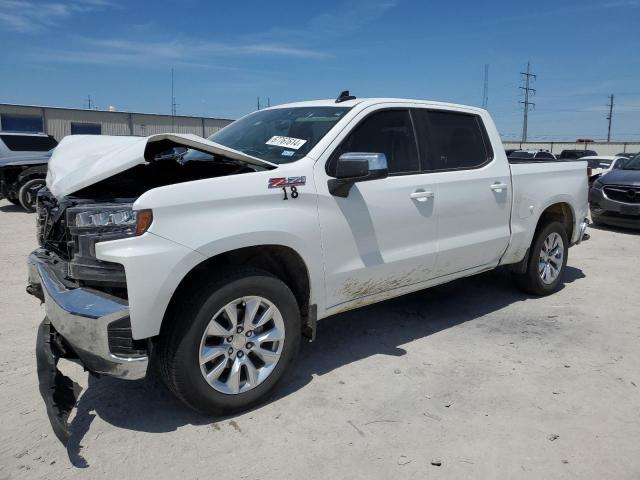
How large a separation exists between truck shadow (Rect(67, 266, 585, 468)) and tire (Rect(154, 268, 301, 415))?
0.71 ft

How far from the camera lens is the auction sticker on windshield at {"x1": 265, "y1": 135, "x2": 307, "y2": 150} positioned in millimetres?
3619

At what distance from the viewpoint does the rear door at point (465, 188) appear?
419 centimetres

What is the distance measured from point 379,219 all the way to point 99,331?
1.96 meters

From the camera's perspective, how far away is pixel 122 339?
8.74 feet

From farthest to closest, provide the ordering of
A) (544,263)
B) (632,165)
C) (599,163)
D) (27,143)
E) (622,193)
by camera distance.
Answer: (599,163) < (27,143) < (632,165) < (622,193) < (544,263)

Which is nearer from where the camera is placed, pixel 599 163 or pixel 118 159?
pixel 118 159

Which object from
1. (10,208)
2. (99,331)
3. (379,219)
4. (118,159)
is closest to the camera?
(99,331)

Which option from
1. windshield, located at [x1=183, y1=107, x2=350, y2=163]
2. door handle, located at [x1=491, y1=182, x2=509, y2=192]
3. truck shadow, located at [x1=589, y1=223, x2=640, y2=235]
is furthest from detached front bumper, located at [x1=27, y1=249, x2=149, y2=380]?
truck shadow, located at [x1=589, y1=223, x2=640, y2=235]

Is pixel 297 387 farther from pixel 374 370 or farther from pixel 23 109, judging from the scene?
pixel 23 109

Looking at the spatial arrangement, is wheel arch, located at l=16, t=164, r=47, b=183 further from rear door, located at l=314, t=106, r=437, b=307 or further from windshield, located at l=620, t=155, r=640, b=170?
windshield, located at l=620, t=155, r=640, b=170

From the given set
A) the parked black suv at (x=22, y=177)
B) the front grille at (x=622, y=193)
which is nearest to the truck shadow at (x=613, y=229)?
the front grille at (x=622, y=193)

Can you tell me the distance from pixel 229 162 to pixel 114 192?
802 millimetres

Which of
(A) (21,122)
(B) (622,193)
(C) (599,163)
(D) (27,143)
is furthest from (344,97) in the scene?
(A) (21,122)

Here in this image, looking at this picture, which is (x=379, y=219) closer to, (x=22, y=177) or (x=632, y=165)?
(x=632, y=165)
